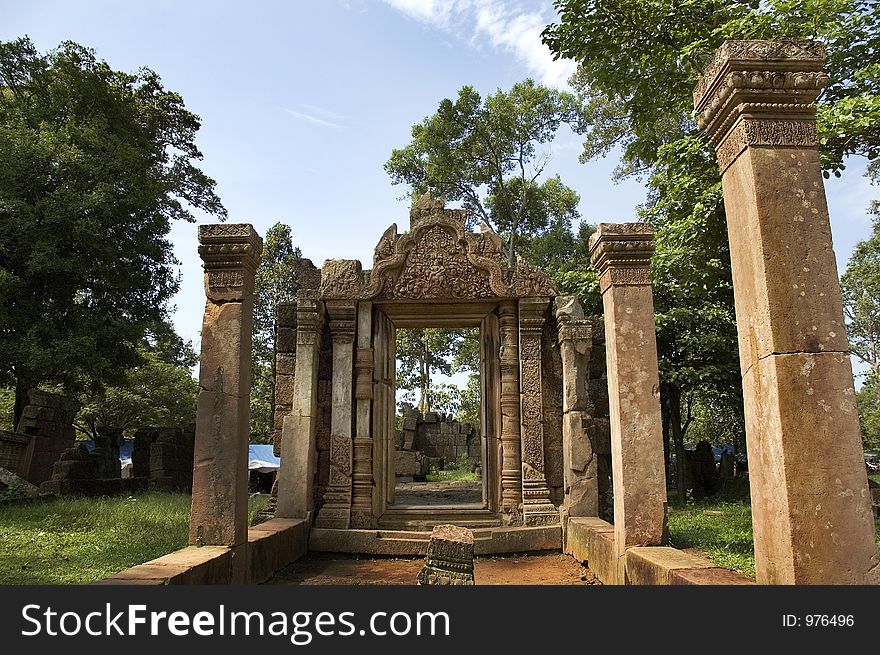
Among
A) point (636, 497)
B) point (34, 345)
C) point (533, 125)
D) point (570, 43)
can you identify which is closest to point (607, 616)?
point (636, 497)

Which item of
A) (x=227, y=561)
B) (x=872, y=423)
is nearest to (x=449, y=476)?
(x=227, y=561)

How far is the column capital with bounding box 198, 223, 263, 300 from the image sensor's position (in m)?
5.21

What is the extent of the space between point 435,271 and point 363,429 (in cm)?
225

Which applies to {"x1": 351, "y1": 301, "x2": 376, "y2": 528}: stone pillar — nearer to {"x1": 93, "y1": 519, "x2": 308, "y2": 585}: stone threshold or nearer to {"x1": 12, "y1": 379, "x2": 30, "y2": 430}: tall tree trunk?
{"x1": 93, "y1": 519, "x2": 308, "y2": 585}: stone threshold

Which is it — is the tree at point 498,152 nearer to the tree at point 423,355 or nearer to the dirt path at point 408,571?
the tree at point 423,355

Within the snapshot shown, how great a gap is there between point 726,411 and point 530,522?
12.5 m

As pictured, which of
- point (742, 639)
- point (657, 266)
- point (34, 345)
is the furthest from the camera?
point (34, 345)

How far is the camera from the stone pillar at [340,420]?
26.2ft

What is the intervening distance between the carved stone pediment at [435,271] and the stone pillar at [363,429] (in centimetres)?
36

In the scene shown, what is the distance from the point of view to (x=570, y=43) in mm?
9375

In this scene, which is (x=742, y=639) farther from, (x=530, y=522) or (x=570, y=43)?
(x=570, y=43)

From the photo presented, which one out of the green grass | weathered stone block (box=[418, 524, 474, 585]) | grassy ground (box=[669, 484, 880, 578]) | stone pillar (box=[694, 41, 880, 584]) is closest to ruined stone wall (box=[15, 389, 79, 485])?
the green grass

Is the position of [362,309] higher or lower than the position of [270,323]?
lower

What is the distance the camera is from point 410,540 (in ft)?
24.9
